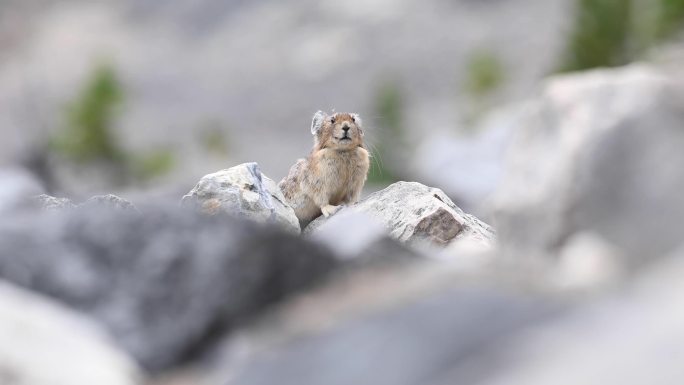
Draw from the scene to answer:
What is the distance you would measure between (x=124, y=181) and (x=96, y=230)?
115 meters

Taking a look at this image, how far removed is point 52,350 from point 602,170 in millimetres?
5431

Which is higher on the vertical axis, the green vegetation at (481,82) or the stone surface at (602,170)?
the green vegetation at (481,82)

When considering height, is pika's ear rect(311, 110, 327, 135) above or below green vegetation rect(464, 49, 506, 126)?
below

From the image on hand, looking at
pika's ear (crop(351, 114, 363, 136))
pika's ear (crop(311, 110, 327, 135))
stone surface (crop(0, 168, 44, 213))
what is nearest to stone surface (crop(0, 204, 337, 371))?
stone surface (crop(0, 168, 44, 213))

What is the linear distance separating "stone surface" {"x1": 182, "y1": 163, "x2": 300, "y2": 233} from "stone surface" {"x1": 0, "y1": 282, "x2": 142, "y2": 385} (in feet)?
21.5

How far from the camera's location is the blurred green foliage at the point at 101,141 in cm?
12412

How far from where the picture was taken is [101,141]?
12506 cm

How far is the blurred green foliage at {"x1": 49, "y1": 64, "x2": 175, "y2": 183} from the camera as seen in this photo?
124m

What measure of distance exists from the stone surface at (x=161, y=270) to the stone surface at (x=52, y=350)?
450 millimetres

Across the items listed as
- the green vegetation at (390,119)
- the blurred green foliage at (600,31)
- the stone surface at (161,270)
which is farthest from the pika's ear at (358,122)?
the green vegetation at (390,119)

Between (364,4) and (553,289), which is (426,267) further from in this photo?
(364,4)

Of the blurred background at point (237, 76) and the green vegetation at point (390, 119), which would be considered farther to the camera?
the blurred background at point (237, 76)

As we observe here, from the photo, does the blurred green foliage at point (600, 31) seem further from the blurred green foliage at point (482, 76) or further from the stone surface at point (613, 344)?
the stone surface at point (613, 344)

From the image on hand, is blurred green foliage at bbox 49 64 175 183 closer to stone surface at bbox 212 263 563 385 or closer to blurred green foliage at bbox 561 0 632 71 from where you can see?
blurred green foliage at bbox 561 0 632 71
